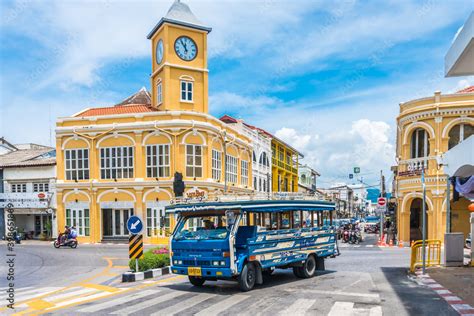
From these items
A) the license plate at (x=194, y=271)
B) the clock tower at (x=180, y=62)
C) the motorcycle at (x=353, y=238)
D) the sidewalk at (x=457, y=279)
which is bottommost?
the motorcycle at (x=353, y=238)

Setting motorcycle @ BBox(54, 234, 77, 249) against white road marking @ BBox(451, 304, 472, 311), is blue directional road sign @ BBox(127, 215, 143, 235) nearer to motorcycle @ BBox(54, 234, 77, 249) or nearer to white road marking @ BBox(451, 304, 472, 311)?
white road marking @ BBox(451, 304, 472, 311)

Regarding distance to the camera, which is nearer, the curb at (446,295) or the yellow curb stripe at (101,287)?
the curb at (446,295)

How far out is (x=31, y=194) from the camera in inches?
1491

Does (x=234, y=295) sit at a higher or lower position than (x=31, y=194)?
lower

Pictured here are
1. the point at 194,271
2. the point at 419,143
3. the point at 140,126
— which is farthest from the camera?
the point at 140,126

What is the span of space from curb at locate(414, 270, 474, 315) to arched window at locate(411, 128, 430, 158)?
50.5ft

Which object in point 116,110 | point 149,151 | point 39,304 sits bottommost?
point 39,304

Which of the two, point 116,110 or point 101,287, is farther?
point 116,110

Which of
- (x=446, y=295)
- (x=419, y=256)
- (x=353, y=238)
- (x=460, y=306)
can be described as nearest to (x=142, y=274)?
(x=446, y=295)

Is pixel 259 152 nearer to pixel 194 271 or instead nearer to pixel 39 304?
pixel 194 271

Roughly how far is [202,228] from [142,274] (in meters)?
3.24

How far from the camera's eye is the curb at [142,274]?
14.5 metres

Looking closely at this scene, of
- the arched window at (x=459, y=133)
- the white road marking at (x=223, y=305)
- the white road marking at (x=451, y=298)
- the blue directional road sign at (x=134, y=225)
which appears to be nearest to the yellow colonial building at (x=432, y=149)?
the arched window at (x=459, y=133)

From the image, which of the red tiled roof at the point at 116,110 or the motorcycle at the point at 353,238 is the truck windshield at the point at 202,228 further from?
the red tiled roof at the point at 116,110
